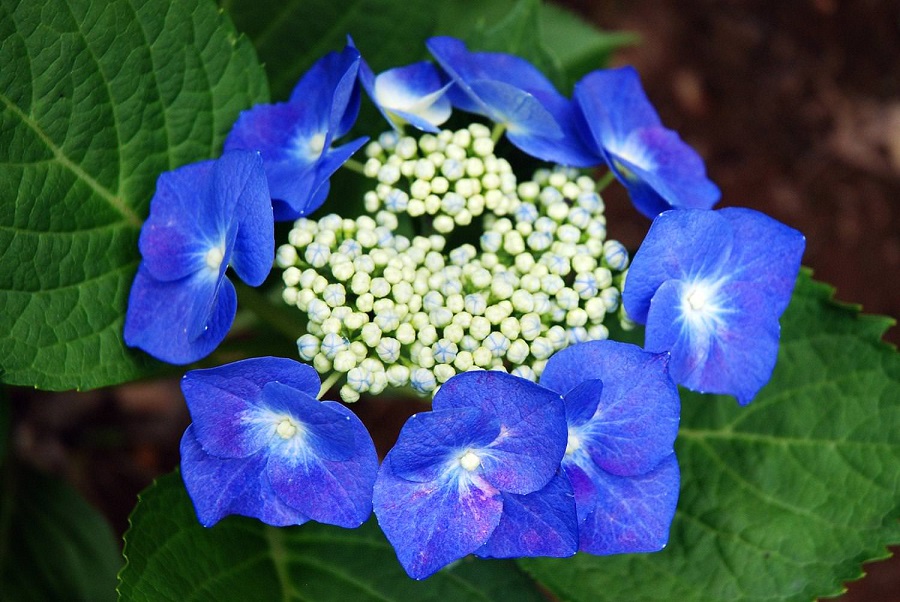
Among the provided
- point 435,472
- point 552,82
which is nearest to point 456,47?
point 552,82

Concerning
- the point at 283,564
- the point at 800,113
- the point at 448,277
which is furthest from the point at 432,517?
the point at 800,113

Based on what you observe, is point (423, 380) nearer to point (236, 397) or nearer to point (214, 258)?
point (236, 397)

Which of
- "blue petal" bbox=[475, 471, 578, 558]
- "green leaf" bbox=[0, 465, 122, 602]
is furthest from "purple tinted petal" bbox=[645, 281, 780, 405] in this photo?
"green leaf" bbox=[0, 465, 122, 602]

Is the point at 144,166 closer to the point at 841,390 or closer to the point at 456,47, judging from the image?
the point at 456,47

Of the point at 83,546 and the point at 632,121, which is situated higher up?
the point at 632,121

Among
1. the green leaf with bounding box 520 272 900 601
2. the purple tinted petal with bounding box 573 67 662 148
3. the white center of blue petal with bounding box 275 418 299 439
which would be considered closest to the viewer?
the white center of blue petal with bounding box 275 418 299 439

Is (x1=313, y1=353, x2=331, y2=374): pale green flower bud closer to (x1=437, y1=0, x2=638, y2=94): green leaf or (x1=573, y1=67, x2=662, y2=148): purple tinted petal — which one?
(x1=573, y1=67, x2=662, y2=148): purple tinted petal

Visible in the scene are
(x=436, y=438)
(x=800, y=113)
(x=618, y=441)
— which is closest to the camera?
(x=436, y=438)
